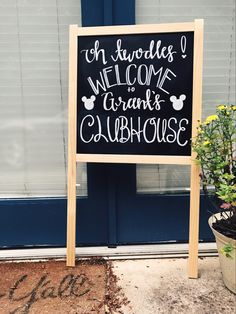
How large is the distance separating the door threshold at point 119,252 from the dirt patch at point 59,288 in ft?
0.25

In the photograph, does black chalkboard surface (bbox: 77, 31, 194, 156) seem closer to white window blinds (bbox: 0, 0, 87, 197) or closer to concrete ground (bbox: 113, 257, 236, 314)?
white window blinds (bbox: 0, 0, 87, 197)

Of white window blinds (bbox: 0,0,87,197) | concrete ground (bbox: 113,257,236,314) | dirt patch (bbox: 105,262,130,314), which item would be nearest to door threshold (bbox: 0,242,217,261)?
concrete ground (bbox: 113,257,236,314)

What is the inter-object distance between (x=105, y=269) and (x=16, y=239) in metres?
0.75

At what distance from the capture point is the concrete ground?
7.80ft

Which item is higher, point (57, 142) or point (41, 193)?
point (57, 142)

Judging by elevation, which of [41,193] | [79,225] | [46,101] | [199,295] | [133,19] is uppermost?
[133,19]

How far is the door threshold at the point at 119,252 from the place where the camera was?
298 centimetres

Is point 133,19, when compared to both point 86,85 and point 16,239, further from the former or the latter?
point 16,239

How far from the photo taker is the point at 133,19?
284cm

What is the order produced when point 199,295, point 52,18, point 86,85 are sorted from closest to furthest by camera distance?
point 199,295
point 86,85
point 52,18

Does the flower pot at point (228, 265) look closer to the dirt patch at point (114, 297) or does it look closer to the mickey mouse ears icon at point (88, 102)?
the dirt patch at point (114, 297)

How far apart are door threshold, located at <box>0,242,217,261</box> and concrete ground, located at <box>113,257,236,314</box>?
0.07 metres

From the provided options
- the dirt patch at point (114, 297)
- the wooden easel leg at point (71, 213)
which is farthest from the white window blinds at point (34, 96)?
the dirt patch at point (114, 297)

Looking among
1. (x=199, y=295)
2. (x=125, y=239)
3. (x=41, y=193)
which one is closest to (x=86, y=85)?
(x=41, y=193)
